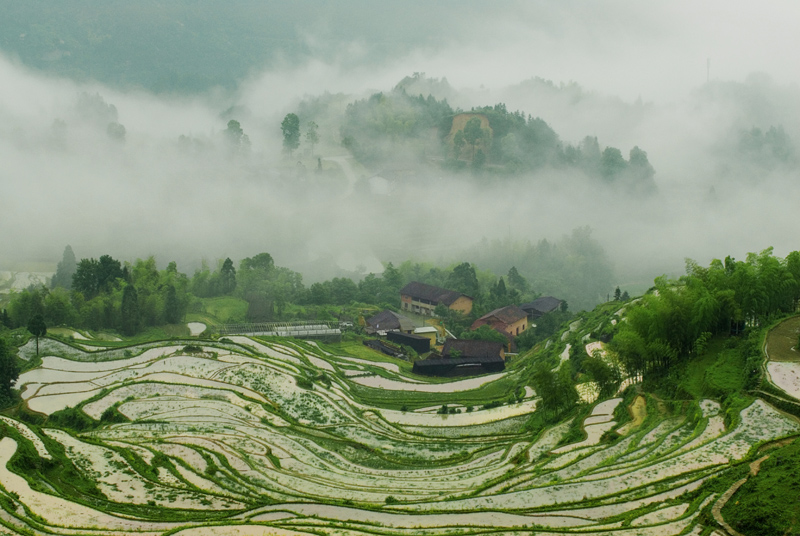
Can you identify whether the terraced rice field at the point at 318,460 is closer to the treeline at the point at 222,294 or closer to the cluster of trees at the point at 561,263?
the treeline at the point at 222,294

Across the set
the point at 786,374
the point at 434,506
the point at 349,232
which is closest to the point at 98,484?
the point at 434,506

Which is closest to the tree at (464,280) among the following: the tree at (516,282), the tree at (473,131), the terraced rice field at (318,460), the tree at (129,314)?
the tree at (516,282)

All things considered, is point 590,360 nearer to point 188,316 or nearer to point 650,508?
point 650,508

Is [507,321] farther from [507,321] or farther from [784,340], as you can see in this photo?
[784,340]

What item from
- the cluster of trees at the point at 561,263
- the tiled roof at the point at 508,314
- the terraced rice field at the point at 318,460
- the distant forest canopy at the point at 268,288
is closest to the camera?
the terraced rice field at the point at 318,460

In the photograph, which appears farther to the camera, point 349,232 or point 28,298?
point 349,232

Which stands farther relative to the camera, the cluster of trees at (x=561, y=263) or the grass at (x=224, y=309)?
the cluster of trees at (x=561, y=263)
